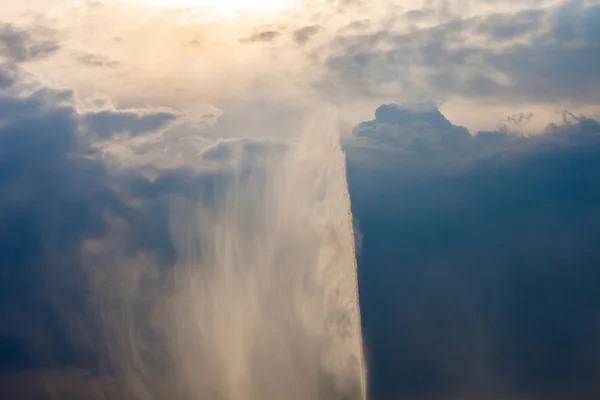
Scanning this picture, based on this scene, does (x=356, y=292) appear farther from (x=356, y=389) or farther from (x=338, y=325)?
(x=356, y=389)

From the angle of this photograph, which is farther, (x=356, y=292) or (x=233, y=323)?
(x=233, y=323)

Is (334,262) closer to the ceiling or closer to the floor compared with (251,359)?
closer to the ceiling

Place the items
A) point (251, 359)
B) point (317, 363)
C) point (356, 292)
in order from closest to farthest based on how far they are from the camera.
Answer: point (356, 292) < point (317, 363) < point (251, 359)

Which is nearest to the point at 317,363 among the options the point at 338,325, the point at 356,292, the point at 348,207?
the point at 338,325

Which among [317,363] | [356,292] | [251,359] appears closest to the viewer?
[356,292]

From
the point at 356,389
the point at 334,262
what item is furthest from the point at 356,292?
the point at 356,389

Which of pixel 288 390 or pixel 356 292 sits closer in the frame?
pixel 356 292

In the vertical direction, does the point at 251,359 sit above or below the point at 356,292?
below

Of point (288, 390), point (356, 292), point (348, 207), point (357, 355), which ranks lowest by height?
point (288, 390)

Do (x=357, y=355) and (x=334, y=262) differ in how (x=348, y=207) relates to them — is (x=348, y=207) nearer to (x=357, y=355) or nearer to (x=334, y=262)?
(x=334, y=262)
